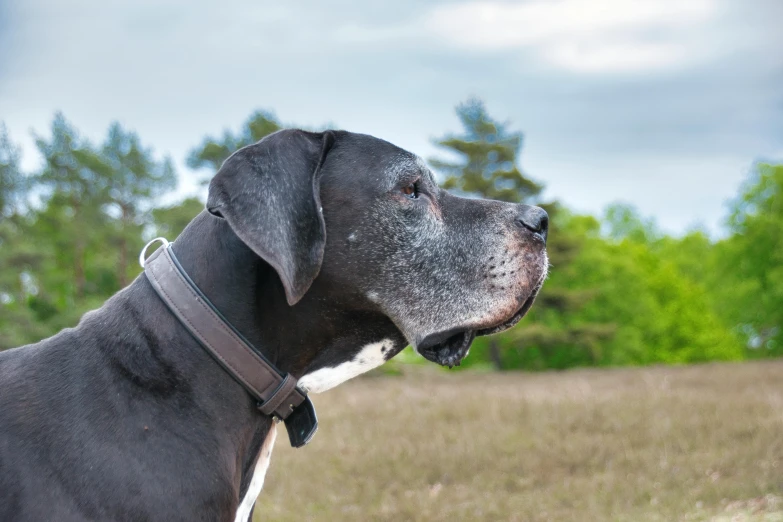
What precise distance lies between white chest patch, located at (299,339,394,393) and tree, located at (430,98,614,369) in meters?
35.8

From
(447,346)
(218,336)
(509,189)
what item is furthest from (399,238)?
(509,189)

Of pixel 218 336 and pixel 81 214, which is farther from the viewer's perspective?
pixel 81 214

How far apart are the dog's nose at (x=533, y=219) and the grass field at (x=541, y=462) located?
3.99 meters

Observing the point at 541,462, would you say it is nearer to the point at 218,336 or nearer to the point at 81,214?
the point at 218,336

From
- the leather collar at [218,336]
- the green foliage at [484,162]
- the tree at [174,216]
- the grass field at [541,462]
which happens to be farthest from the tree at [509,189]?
the leather collar at [218,336]

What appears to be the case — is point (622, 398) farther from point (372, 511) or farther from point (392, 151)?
point (392, 151)

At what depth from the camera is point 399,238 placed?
346 cm

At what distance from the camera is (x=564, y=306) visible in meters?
43.6

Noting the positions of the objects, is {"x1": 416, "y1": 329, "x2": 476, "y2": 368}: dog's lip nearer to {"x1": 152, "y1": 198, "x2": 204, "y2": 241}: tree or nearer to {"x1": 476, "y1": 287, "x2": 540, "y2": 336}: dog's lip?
{"x1": 476, "y1": 287, "x2": 540, "y2": 336}: dog's lip

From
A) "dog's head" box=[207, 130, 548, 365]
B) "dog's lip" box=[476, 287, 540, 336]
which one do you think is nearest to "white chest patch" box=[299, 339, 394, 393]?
"dog's head" box=[207, 130, 548, 365]

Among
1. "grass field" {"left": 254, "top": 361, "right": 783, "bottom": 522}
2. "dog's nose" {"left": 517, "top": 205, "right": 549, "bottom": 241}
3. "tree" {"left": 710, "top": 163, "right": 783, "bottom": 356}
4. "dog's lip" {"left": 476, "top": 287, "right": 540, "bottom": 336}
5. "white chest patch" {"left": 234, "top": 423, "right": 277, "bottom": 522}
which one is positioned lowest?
"tree" {"left": 710, "top": 163, "right": 783, "bottom": 356}

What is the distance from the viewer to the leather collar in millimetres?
3088

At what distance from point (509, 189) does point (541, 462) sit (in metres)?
32.3

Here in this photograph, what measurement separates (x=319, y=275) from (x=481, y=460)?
6.01 meters
